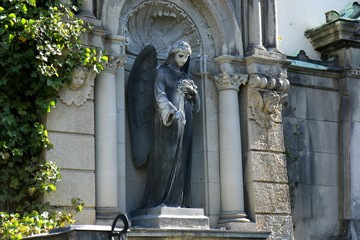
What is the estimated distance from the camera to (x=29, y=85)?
11234 millimetres

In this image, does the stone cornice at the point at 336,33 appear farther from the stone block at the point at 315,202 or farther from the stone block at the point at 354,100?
the stone block at the point at 315,202

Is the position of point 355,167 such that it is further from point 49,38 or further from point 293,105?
point 49,38

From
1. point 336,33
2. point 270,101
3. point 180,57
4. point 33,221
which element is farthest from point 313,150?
point 33,221

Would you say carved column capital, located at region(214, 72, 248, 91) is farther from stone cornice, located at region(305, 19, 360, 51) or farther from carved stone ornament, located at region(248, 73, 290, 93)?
stone cornice, located at region(305, 19, 360, 51)

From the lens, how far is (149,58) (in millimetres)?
12602

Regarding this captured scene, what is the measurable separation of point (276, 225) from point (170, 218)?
196 cm

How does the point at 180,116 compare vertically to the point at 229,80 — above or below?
below

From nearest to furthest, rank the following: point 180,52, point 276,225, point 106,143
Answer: point 106,143 → point 180,52 → point 276,225

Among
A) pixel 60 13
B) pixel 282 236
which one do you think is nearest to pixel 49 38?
pixel 60 13

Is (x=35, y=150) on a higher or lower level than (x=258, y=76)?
lower

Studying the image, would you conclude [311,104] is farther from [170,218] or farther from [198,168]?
[170,218]

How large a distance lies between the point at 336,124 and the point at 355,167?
2.73 ft

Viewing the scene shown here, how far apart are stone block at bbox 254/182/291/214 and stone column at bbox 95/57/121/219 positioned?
2361mm

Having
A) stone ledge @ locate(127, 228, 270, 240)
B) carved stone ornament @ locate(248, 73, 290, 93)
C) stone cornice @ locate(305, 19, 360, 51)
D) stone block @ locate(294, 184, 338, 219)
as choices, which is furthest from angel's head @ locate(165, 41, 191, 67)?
stone cornice @ locate(305, 19, 360, 51)
